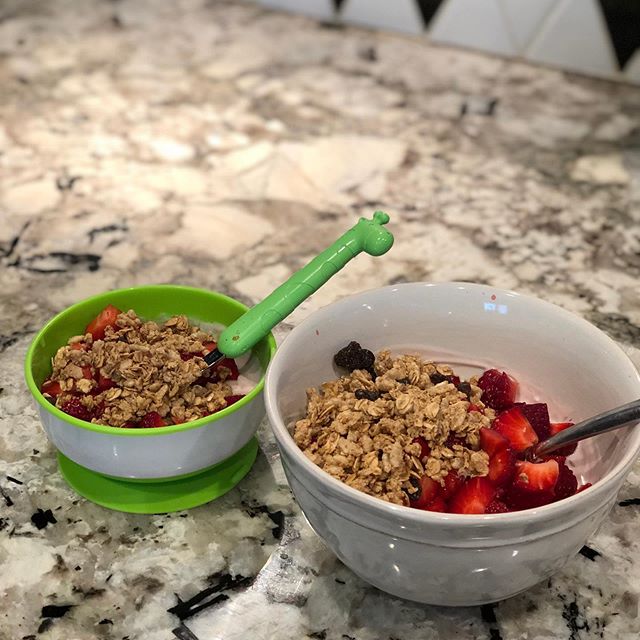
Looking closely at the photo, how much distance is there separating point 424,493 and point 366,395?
11 centimetres

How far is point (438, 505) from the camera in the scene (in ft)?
2.16

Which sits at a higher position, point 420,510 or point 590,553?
point 420,510

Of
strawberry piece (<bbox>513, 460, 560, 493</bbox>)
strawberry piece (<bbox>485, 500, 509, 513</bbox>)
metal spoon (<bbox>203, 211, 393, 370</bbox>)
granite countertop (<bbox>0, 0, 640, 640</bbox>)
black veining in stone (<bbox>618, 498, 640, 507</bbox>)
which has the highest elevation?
metal spoon (<bbox>203, 211, 393, 370</bbox>)

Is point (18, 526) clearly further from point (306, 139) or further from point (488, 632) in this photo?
point (306, 139)

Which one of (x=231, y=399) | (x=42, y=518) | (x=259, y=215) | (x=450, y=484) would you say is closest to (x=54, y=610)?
(x=42, y=518)

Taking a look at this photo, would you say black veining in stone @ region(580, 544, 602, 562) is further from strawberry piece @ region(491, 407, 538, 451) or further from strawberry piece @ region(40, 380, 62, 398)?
strawberry piece @ region(40, 380, 62, 398)

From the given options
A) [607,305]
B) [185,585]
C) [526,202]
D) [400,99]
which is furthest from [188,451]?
[400,99]

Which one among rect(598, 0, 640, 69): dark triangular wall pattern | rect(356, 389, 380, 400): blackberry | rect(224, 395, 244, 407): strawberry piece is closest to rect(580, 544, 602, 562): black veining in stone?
rect(356, 389, 380, 400): blackberry

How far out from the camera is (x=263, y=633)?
67 centimetres

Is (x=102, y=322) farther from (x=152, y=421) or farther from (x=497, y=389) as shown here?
(x=497, y=389)

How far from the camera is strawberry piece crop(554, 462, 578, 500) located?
66 cm

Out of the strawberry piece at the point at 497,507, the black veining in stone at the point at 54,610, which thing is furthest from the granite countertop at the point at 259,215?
the strawberry piece at the point at 497,507

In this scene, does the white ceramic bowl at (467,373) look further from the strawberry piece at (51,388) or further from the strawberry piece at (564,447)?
the strawberry piece at (51,388)

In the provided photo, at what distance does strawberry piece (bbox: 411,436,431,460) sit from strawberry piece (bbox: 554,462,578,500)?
101 mm
